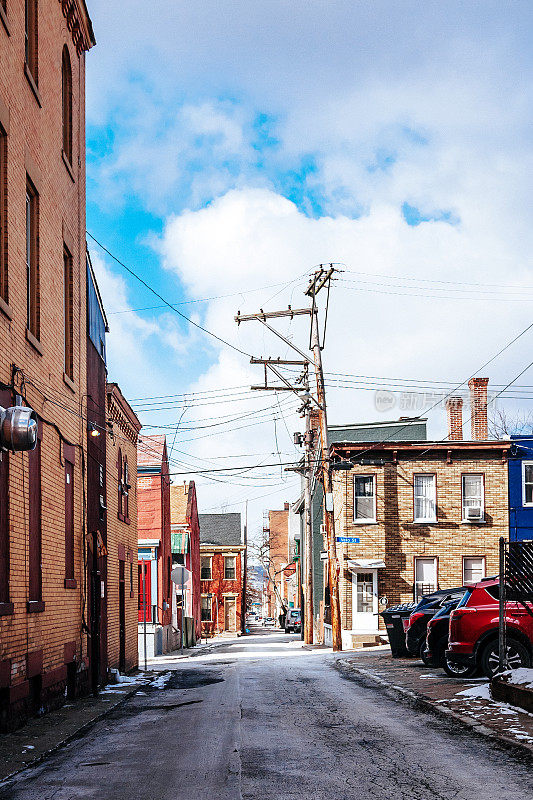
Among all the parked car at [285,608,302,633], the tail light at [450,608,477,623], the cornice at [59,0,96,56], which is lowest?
the parked car at [285,608,302,633]

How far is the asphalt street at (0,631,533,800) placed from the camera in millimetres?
7734

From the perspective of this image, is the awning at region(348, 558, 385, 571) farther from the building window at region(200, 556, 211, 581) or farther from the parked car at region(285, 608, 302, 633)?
the building window at region(200, 556, 211, 581)

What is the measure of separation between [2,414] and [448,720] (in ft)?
21.0

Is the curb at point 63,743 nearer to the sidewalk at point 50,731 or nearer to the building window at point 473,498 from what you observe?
the sidewalk at point 50,731

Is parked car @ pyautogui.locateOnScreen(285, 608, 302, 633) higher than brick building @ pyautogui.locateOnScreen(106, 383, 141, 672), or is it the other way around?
brick building @ pyautogui.locateOnScreen(106, 383, 141, 672)

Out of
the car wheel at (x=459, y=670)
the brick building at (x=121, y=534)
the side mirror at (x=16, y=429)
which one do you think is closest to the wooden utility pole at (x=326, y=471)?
the brick building at (x=121, y=534)

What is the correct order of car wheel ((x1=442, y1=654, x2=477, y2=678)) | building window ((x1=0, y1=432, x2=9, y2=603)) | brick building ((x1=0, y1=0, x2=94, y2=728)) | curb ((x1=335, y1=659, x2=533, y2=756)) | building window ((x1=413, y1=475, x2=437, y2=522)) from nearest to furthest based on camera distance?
curb ((x1=335, y1=659, x2=533, y2=756)) → building window ((x1=0, y1=432, x2=9, y2=603)) → brick building ((x1=0, y1=0, x2=94, y2=728)) → car wheel ((x1=442, y1=654, x2=477, y2=678)) → building window ((x1=413, y1=475, x2=437, y2=522))

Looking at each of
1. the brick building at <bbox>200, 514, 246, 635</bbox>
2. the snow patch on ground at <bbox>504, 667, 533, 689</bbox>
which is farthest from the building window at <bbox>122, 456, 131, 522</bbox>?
the brick building at <bbox>200, 514, 246, 635</bbox>

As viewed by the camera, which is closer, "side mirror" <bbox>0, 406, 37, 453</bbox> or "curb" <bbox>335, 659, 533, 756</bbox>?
"curb" <bbox>335, 659, 533, 756</bbox>

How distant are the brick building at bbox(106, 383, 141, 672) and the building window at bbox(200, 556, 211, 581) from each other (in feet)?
138

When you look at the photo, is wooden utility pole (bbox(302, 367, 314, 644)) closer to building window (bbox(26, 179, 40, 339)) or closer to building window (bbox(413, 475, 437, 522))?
building window (bbox(413, 475, 437, 522))

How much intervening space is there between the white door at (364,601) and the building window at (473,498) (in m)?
4.27

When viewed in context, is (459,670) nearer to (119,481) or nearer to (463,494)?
(119,481)

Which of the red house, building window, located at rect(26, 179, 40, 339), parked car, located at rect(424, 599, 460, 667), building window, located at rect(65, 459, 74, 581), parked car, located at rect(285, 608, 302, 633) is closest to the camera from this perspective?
building window, located at rect(26, 179, 40, 339)
